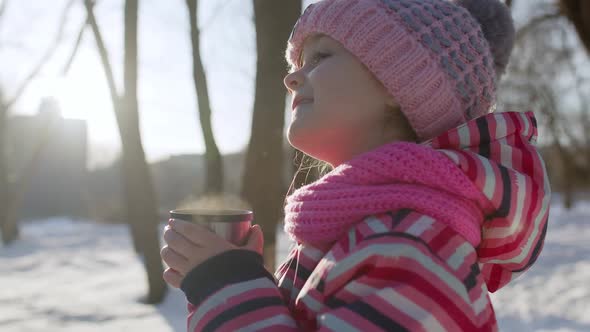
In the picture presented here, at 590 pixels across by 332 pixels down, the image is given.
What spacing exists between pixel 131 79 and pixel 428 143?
4375 mm

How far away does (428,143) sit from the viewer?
1.05 m

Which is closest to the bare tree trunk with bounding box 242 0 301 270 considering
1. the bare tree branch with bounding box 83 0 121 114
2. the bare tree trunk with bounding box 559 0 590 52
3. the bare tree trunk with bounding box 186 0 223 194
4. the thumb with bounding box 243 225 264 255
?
the bare tree trunk with bounding box 186 0 223 194

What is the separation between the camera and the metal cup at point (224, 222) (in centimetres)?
102

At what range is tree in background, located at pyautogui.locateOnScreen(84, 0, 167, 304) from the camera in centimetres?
482

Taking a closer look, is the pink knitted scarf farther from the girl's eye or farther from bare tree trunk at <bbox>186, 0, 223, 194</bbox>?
bare tree trunk at <bbox>186, 0, 223, 194</bbox>

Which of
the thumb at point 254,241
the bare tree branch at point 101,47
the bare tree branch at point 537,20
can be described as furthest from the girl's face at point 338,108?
the bare tree branch at point 537,20

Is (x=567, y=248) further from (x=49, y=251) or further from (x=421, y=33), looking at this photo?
(x=49, y=251)

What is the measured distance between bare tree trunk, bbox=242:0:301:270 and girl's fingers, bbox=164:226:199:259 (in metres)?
2.30

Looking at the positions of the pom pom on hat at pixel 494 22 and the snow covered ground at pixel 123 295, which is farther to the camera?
the snow covered ground at pixel 123 295

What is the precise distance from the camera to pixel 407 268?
2.62 ft

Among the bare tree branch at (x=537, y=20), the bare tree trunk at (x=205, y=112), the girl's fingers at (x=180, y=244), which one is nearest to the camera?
the girl's fingers at (x=180, y=244)

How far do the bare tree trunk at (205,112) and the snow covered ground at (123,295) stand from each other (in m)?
1.34

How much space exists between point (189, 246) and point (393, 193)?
17.4 inches

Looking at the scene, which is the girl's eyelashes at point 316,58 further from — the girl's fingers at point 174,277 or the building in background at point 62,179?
the building in background at point 62,179
